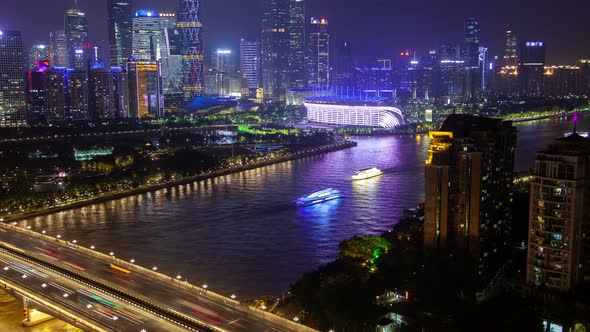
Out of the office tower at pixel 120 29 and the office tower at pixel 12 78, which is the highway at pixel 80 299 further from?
the office tower at pixel 120 29

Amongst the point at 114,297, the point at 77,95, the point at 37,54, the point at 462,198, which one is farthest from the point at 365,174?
the point at 37,54

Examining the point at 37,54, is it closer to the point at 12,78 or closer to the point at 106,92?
the point at 12,78

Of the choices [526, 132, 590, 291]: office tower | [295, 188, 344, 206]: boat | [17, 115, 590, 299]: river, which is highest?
[526, 132, 590, 291]: office tower

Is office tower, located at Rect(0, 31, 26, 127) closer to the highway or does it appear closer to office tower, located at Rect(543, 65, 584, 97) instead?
the highway

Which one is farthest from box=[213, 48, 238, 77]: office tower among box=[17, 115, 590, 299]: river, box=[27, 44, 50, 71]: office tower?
box=[17, 115, 590, 299]: river

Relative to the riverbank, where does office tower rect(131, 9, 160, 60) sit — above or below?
above

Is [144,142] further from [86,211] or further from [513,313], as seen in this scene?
[513,313]
